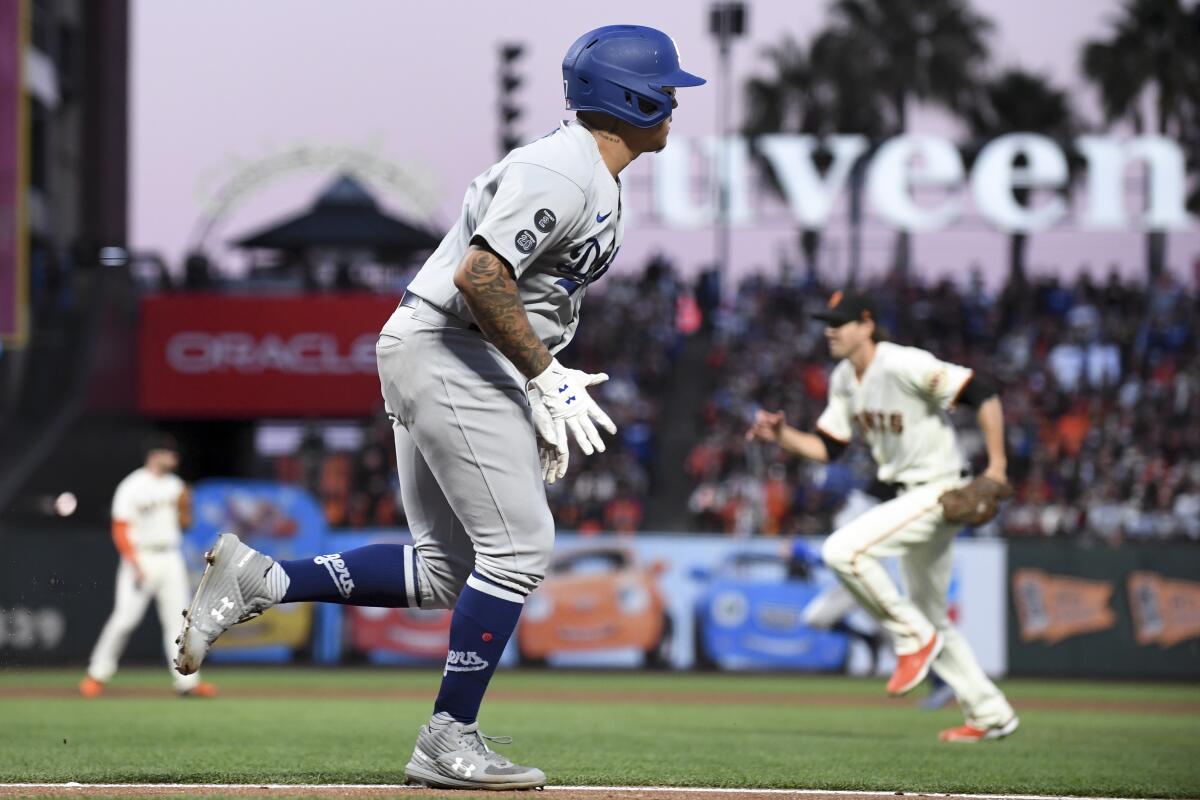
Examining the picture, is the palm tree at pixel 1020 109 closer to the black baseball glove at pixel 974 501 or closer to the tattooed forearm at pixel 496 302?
the black baseball glove at pixel 974 501

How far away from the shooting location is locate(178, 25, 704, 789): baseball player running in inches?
222

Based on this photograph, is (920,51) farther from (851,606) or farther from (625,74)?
(625,74)

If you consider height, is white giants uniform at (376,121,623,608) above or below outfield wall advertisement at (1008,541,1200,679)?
above

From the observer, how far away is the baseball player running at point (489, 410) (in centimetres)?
564

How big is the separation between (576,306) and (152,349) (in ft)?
75.0

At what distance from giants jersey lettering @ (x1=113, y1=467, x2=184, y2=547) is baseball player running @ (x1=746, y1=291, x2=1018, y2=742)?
6.87m

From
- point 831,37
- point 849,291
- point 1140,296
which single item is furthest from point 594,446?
point 831,37

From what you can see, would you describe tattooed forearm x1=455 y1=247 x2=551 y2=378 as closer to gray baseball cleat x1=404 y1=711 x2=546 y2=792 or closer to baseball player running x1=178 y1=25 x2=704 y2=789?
baseball player running x1=178 y1=25 x2=704 y2=789

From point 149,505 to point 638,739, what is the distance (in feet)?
22.2

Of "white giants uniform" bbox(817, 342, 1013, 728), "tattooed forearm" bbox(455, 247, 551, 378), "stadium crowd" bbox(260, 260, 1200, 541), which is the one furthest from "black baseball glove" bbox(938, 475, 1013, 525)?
"stadium crowd" bbox(260, 260, 1200, 541)

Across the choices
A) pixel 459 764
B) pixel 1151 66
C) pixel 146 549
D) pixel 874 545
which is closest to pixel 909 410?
pixel 874 545

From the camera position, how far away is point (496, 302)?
5379mm

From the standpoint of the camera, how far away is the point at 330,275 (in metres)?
28.3

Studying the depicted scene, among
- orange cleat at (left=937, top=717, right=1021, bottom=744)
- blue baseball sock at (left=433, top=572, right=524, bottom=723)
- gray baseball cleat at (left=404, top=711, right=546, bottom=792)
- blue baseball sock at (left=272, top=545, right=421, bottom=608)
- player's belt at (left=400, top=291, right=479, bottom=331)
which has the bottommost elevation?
orange cleat at (left=937, top=717, right=1021, bottom=744)
